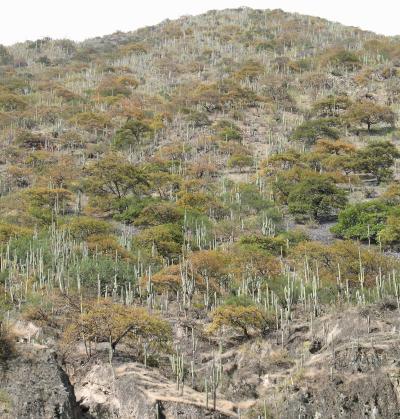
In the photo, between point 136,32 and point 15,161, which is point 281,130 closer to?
point 15,161

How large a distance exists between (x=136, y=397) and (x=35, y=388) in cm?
320

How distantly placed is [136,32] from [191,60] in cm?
3790

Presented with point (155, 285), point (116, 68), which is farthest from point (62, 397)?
point (116, 68)

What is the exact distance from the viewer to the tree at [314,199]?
4525 centimetres

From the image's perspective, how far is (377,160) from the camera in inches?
2032

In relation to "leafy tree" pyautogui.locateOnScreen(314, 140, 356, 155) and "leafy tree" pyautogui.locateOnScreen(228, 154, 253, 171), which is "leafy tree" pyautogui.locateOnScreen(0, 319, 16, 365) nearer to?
"leafy tree" pyautogui.locateOnScreen(228, 154, 253, 171)

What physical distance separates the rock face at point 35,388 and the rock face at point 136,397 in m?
1.01

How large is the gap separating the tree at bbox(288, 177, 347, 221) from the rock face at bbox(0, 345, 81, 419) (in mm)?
28144

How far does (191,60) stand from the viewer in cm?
9894

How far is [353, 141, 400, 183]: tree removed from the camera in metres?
51.7

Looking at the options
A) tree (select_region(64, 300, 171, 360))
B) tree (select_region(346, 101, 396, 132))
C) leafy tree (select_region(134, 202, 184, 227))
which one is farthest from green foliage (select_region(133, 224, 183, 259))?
tree (select_region(346, 101, 396, 132))

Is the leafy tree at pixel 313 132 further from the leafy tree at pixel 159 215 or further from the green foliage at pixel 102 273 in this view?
the green foliage at pixel 102 273

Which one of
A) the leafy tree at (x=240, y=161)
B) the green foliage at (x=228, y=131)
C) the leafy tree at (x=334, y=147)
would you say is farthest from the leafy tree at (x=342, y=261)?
the green foliage at (x=228, y=131)

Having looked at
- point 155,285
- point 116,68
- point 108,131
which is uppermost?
point 116,68
